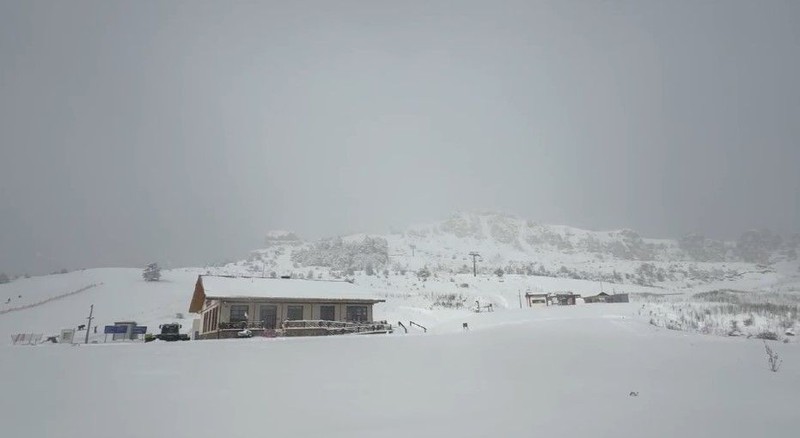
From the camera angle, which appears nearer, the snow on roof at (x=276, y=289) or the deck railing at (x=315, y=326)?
the deck railing at (x=315, y=326)

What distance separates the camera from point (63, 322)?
162 feet

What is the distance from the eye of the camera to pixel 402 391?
10969 mm

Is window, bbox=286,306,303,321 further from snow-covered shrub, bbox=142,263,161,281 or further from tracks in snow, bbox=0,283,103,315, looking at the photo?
snow-covered shrub, bbox=142,263,161,281

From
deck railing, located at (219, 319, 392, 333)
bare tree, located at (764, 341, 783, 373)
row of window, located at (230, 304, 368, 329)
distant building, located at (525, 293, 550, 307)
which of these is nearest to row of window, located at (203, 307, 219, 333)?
row of window, located at (230, 304, 368, 329)

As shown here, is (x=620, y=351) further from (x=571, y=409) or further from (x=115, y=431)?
(x=115, y=431)

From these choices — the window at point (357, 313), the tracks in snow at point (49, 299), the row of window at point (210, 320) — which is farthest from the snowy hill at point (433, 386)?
the tracks in snow at point (49, 299)

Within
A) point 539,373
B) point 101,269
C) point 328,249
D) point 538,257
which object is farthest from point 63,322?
point 538,257

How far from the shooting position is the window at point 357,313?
34531 millimetres

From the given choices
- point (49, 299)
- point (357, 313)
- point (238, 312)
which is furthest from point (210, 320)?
point (49, 299)

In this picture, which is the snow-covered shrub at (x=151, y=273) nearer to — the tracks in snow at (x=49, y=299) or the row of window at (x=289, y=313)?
the tracks in snow at (x=49, y=299)

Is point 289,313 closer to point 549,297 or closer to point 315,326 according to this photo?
point 315,326

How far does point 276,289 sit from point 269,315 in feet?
7.11

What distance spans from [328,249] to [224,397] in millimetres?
113454

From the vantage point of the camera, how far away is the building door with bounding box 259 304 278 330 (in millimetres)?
31438
